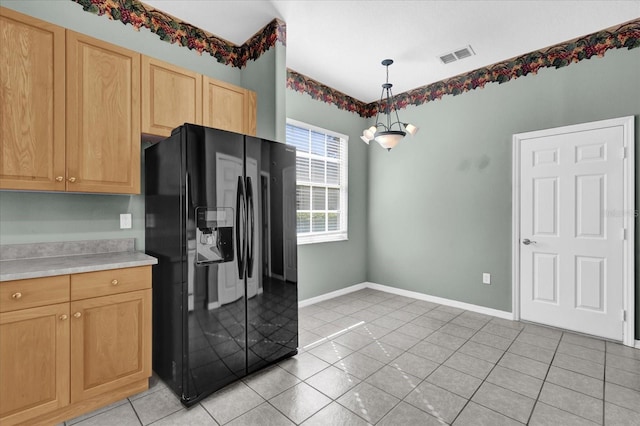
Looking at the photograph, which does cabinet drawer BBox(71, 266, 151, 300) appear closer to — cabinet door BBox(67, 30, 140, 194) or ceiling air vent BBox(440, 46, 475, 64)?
cabinet door BBox(67, 30, 140, 194)

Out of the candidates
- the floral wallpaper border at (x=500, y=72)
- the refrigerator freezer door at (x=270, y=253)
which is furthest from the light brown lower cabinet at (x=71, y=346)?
the floral wallpaper border at (x=500, y=72)

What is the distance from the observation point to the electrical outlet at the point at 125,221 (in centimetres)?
242

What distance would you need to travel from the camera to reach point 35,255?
207cm

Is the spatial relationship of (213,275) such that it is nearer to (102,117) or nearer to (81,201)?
(81,201)

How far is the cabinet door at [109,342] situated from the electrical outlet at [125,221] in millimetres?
668

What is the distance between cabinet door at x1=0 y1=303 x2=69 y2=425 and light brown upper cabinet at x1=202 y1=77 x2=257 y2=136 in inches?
69.2

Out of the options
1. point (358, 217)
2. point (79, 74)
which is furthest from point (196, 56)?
point (358, 217)

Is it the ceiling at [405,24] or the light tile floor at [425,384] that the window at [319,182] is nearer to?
the ceiling at [405,24]

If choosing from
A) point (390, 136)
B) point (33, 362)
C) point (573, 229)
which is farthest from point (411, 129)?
point (33, 362)

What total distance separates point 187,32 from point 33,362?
9.27ft

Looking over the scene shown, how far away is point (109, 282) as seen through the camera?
75.6 inches

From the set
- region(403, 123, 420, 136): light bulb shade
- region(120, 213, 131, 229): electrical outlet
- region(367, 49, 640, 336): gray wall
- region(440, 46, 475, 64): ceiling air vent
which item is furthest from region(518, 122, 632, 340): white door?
region(120, 213, 131, 229): electrical outlet

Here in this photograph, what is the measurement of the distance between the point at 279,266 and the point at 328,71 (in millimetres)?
2684

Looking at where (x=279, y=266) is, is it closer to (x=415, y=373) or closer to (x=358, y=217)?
(x=415, y=373)
